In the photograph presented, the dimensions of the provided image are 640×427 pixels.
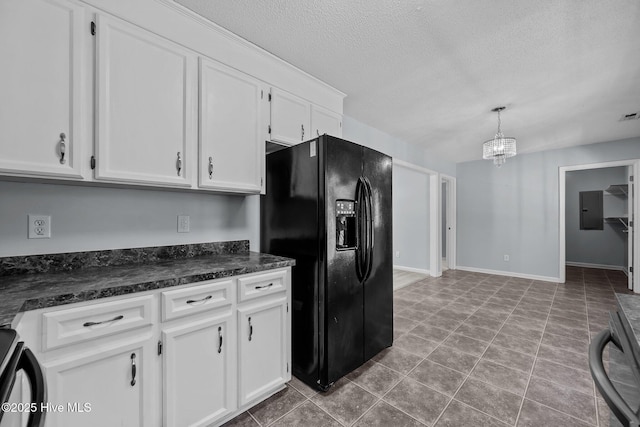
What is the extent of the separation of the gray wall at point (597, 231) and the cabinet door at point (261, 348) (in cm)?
783

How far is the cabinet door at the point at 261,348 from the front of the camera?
1593 millimetres

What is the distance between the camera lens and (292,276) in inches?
81.0

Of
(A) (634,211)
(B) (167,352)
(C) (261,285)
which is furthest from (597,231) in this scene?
(B) (167,352)

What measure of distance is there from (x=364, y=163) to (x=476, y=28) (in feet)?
3.87

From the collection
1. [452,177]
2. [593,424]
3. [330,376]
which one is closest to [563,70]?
[593,424]

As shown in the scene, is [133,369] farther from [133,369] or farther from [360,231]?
[360,231]

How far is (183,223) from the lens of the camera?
1943 mm

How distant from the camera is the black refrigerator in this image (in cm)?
184

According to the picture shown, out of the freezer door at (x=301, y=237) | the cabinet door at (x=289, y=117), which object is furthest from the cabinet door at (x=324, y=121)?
the freezer door at (x=301, y=237)

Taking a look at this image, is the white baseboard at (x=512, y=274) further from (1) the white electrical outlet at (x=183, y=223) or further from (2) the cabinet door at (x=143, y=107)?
(2) the cabinet door at (x=143, y=107)

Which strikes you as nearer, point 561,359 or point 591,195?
point 561,359

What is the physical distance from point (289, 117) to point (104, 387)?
6.73 feet

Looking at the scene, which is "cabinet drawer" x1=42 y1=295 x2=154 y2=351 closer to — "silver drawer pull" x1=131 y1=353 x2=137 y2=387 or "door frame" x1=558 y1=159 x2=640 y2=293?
"silver drawer pull" x1=131 y1=353 x2=137 y2=387

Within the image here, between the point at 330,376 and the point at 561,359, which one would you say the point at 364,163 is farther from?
the point at 561,359
